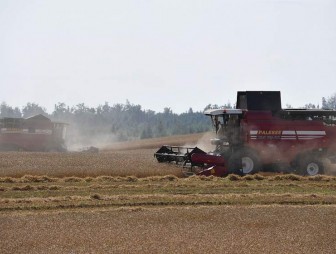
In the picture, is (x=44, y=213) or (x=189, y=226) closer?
(x=189, y=226)

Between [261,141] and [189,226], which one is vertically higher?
[261,141]

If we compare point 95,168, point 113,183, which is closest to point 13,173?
point 95,168

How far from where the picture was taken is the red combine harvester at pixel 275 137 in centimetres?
2658

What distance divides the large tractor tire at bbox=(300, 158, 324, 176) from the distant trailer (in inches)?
1101

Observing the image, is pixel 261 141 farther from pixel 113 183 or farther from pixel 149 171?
pixel 113 183

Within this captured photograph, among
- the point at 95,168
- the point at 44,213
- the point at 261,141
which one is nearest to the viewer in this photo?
the point at 44,213

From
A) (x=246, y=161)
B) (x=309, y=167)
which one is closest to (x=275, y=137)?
(x=246, y=161)

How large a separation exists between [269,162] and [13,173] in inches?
459

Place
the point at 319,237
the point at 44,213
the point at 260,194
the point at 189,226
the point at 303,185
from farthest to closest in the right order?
1. the point at 303,185
2. the point at 260,194
3. the point at 44,213
4. the point at 189,226
5. the point at 319,237

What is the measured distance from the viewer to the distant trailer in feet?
160

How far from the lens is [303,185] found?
73.2 feet

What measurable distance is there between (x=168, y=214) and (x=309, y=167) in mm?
12788

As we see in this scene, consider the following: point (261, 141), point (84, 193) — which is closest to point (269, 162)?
point (261, 141)

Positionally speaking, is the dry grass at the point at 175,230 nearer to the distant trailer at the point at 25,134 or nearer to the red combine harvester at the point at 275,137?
the red combine harvester at the point at 275,137
